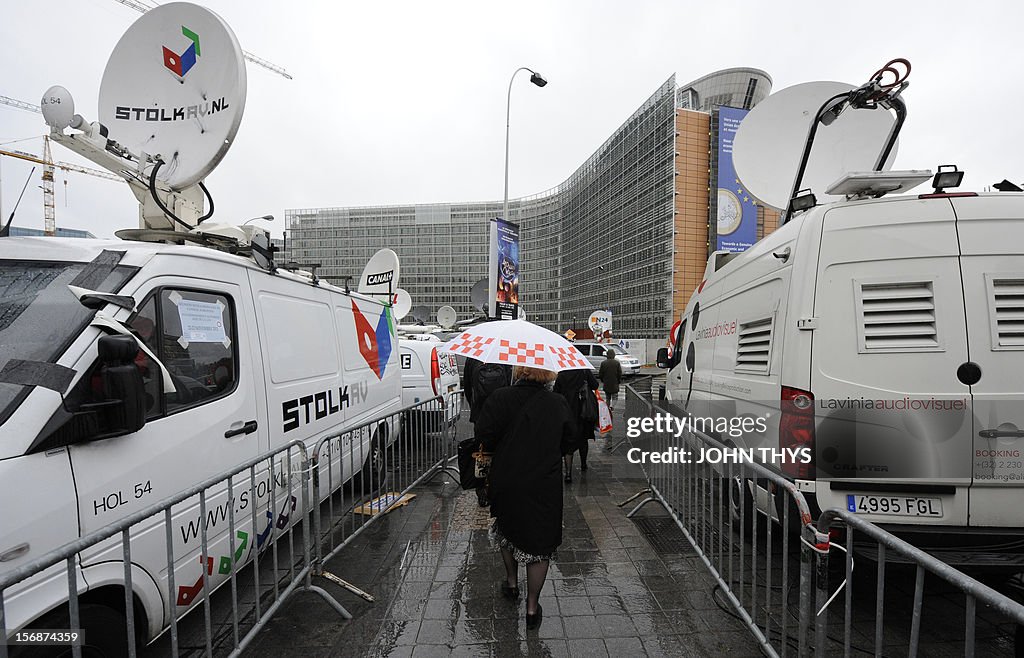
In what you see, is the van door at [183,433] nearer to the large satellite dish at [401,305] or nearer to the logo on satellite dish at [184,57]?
the logo on satellite dish at [184,57]

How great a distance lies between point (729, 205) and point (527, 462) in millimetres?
42428

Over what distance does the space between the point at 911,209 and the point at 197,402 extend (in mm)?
4449

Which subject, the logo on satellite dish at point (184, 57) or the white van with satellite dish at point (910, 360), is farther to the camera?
the logo on satellite dish at point (184, 57)

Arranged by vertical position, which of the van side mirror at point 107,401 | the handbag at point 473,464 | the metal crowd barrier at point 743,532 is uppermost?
the van side mirror at point 107,401

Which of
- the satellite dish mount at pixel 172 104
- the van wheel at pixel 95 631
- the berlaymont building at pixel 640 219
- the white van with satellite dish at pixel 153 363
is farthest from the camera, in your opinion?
the berlaymont building at pixel 640 219

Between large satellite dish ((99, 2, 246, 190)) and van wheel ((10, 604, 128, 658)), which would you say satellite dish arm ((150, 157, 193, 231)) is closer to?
large satellite dish ((99, 2, 246, 190))

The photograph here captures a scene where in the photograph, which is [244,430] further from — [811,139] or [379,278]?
[379,278]

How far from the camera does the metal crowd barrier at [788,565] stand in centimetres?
186

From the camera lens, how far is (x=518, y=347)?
135 inches

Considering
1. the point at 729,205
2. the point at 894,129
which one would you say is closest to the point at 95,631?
the point at 894,129

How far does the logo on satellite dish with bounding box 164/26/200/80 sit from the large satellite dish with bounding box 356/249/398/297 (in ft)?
23.4

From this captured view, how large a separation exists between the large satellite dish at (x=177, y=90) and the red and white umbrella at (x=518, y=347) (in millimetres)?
2624

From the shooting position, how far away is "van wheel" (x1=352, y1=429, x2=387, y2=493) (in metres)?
4.96

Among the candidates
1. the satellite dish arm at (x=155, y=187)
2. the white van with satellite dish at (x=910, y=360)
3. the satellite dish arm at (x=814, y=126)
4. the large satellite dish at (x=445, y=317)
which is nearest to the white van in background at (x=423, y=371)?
the satellite dish arm at (x=155, y=187)
